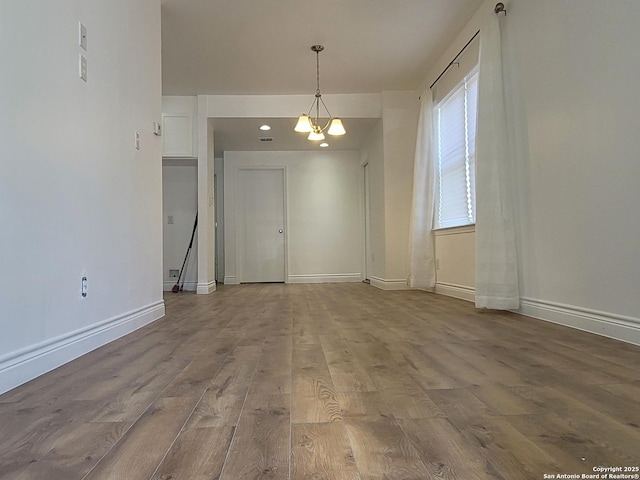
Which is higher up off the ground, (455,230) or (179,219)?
(179,219)

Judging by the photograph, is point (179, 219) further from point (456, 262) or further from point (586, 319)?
point (586, 319)

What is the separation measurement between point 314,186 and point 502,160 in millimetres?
4258

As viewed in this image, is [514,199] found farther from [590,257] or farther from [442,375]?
[442,375]

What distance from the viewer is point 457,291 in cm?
420

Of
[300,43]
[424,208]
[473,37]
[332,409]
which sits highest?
[300,43]

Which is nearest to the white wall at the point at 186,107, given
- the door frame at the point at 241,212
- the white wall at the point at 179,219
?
the white wall at the point at 179,219

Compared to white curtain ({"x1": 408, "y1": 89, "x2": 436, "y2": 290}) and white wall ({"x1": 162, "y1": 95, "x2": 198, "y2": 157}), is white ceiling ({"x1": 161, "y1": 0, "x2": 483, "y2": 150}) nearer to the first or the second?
white wall ({"x1": 162, "y1": 95, "x2": 198, "y2": 157})

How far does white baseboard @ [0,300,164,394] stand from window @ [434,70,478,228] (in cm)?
Result: 299

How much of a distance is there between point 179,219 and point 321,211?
2292mm

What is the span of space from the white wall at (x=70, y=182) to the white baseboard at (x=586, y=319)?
102 inches

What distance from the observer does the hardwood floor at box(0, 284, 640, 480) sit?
35.1 inches

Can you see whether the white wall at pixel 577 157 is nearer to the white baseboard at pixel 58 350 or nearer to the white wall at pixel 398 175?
the white wall at pixel 398 175

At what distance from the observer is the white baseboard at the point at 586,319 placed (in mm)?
1989

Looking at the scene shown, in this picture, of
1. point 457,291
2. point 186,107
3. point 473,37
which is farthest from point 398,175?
point 186,107
